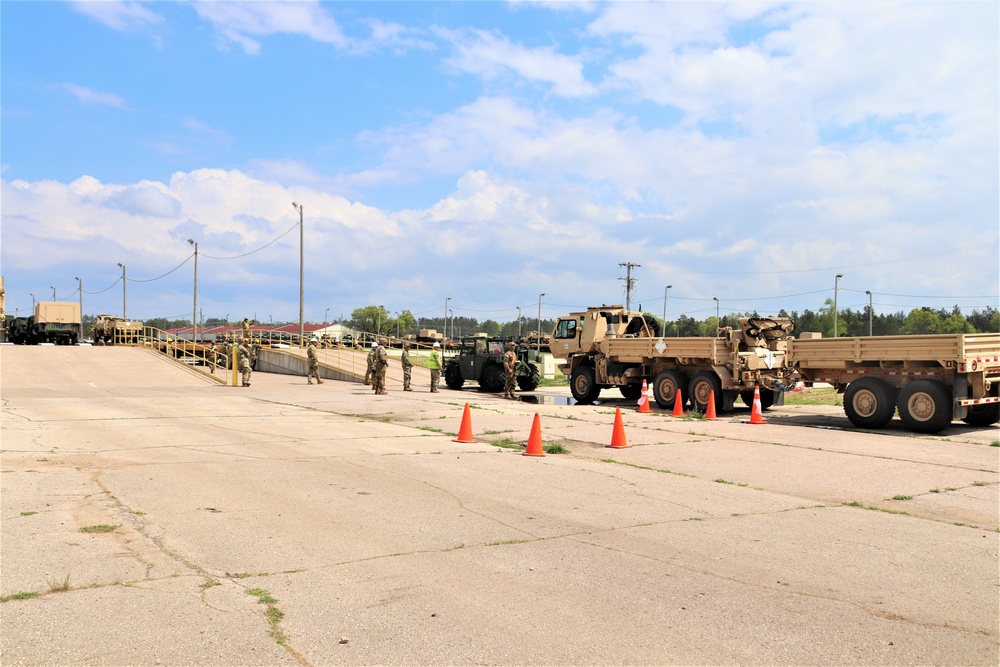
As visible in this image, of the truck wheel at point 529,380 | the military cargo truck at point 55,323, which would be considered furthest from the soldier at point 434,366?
the military cargo truck at point 55,323

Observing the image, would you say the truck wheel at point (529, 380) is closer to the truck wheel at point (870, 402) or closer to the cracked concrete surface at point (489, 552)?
the truck wheel at point (870, 402)

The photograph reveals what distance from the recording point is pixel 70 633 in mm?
4316

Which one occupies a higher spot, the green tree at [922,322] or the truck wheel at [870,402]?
the green tree at [922,322]

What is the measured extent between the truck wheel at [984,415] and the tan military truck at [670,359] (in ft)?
13.0

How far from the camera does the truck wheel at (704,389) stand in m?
19.0

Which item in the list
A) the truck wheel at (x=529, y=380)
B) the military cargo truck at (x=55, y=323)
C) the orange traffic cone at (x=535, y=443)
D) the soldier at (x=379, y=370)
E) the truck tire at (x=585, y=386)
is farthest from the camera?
the military cargo truck at (x=55, y=323)

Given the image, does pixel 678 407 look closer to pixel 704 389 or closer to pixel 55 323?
pixel 704 389

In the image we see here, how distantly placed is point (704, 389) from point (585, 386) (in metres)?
4.59

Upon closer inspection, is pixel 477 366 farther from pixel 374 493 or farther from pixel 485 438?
pixel 374 493

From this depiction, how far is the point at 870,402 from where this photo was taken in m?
15.7

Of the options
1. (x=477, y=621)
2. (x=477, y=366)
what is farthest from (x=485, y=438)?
(x=477, y=366)

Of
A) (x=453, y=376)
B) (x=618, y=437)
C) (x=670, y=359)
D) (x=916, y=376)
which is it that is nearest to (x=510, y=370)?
(x=453, y=376)

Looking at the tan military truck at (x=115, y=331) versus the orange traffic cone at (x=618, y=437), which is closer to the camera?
the orange traffic cone at (x=618, y=437)

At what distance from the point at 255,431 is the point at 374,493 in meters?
6.48
